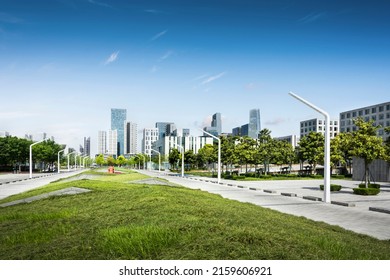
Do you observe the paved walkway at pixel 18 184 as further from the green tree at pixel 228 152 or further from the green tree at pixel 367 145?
the green tree at pixel 228 152

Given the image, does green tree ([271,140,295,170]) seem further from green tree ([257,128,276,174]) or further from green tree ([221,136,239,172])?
green tree ([221,136,239,172])

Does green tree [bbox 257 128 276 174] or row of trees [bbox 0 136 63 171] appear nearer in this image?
green tree [bbox 257 128 276 174]

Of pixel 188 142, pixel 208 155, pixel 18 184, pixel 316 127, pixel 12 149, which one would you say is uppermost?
pixel 316 127

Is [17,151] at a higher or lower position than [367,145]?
lower

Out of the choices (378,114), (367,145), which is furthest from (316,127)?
(367,145)

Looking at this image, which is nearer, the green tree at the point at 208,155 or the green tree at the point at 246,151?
the green tree at the point at 246,151

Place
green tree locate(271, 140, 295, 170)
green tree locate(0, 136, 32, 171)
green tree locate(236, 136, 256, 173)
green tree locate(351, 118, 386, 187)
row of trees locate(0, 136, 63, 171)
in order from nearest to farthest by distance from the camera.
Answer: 1. green tree locate(351, 118, 386, 187)
2. green tree locate(236, 136, 256, 173)
3. green tree locate(271, 140, 295, 170)
4. green tree locate(0, 136, 32, 171)
5. row of trees locate(0, 136, 63, 171)

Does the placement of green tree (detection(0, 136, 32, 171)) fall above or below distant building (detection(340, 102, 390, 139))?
below

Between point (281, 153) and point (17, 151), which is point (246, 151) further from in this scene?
point (17, 151)

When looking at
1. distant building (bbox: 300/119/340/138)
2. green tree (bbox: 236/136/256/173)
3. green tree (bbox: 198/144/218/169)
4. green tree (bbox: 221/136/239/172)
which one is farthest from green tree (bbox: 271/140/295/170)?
distant building (bbox: 300/119/340/138)

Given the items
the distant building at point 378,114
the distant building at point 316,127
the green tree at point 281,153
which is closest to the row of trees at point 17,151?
the green tree at point 281,153
